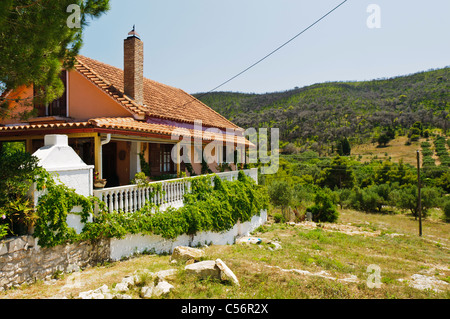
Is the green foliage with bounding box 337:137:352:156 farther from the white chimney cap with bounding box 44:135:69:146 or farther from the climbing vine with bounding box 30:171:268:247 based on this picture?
the white chimney cap with bounding box 44:135:69:146

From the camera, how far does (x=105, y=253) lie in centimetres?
686

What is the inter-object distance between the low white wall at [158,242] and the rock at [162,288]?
7.82 ft

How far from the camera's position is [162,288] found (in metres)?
5.21

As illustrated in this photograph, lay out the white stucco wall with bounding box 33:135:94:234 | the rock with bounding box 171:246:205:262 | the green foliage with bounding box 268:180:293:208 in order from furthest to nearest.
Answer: the green foliage with bounding box 268:180:293:208, the rock with bounding box 171:246:205:262, the white stucco wall with bounding box 33:135:94:234

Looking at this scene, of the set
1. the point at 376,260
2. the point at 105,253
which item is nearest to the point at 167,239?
the point at 105,253

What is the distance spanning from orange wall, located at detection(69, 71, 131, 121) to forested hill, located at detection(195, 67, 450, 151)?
47.8m

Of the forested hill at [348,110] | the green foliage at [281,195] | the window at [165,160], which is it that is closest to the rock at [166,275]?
the window at [165,160]

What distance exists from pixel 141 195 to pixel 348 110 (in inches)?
2886

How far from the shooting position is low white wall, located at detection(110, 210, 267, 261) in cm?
719

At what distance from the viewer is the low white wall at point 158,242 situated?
719cm

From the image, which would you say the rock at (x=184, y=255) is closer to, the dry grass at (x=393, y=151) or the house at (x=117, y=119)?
the house at (x=117, y=119)

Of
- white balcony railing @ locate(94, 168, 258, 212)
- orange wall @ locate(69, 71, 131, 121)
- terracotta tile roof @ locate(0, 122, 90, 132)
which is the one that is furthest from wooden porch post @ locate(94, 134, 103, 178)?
orange wall @ locate(69, 71, 131, 121)
